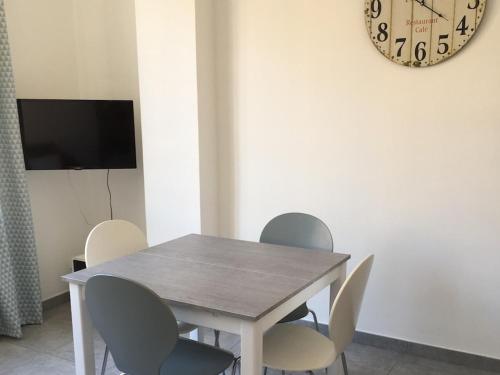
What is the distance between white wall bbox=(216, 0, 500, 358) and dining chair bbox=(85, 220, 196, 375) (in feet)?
3.09

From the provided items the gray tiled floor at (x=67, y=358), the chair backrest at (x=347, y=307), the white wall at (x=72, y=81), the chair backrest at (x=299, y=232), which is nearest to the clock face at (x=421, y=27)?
the chair backrest at (x=299, y=232)

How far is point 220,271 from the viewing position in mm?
2082

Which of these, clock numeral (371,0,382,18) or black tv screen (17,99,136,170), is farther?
black tv screen (17,99,136,170)

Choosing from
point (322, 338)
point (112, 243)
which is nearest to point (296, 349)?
point (322, 338)

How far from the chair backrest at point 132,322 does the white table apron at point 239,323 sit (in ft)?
0.54

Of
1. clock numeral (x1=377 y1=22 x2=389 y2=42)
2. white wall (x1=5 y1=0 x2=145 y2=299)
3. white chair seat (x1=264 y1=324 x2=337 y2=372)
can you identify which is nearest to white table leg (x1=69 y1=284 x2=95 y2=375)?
white chair seat (x1=264 y1=324 x2=337 y2=372)

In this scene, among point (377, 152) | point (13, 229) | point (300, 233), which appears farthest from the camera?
point (13, 229)

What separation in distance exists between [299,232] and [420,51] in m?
1.22

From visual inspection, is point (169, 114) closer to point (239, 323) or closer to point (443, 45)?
point (443, 45)

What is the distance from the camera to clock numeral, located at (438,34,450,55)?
2518mm

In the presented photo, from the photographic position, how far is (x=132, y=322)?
166cm

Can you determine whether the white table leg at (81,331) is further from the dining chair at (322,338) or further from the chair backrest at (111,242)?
the dining chair at (322,338)

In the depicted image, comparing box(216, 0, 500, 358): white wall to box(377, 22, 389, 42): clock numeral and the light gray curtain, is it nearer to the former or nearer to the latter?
box(377, 22, 389, 42): clock numeral

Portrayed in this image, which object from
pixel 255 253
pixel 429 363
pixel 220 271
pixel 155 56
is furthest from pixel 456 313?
pixel 155 56
